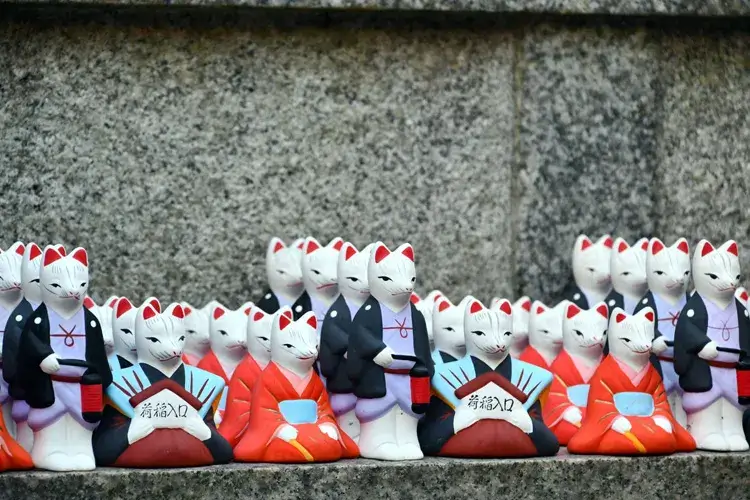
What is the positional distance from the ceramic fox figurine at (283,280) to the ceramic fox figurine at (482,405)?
2.35 feet

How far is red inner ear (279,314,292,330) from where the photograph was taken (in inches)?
152

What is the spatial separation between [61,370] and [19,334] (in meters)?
0.15

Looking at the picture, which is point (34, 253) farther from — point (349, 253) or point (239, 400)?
point (349, 253)

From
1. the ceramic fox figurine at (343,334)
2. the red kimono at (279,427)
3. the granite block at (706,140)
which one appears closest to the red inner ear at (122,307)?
the red kimono at (279,427)

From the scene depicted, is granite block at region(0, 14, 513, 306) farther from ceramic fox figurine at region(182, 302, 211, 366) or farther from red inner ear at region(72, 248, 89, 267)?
red inner ear at region(72, 248, 89, 267)

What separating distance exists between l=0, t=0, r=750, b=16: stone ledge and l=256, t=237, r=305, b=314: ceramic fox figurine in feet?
2.53

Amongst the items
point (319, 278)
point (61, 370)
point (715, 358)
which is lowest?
point (715, 358)

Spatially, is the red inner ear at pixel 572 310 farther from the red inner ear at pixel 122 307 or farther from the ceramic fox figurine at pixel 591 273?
the red inner ear at pixel 122 307

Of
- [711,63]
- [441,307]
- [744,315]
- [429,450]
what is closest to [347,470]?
[429,450]

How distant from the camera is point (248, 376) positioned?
4012 mm

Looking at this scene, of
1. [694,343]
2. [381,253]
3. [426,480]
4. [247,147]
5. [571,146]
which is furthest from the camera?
[571,146]

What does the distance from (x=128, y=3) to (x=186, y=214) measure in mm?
676

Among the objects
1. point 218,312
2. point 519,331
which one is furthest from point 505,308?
point 218,312

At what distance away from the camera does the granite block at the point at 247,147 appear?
4723 millimetres
